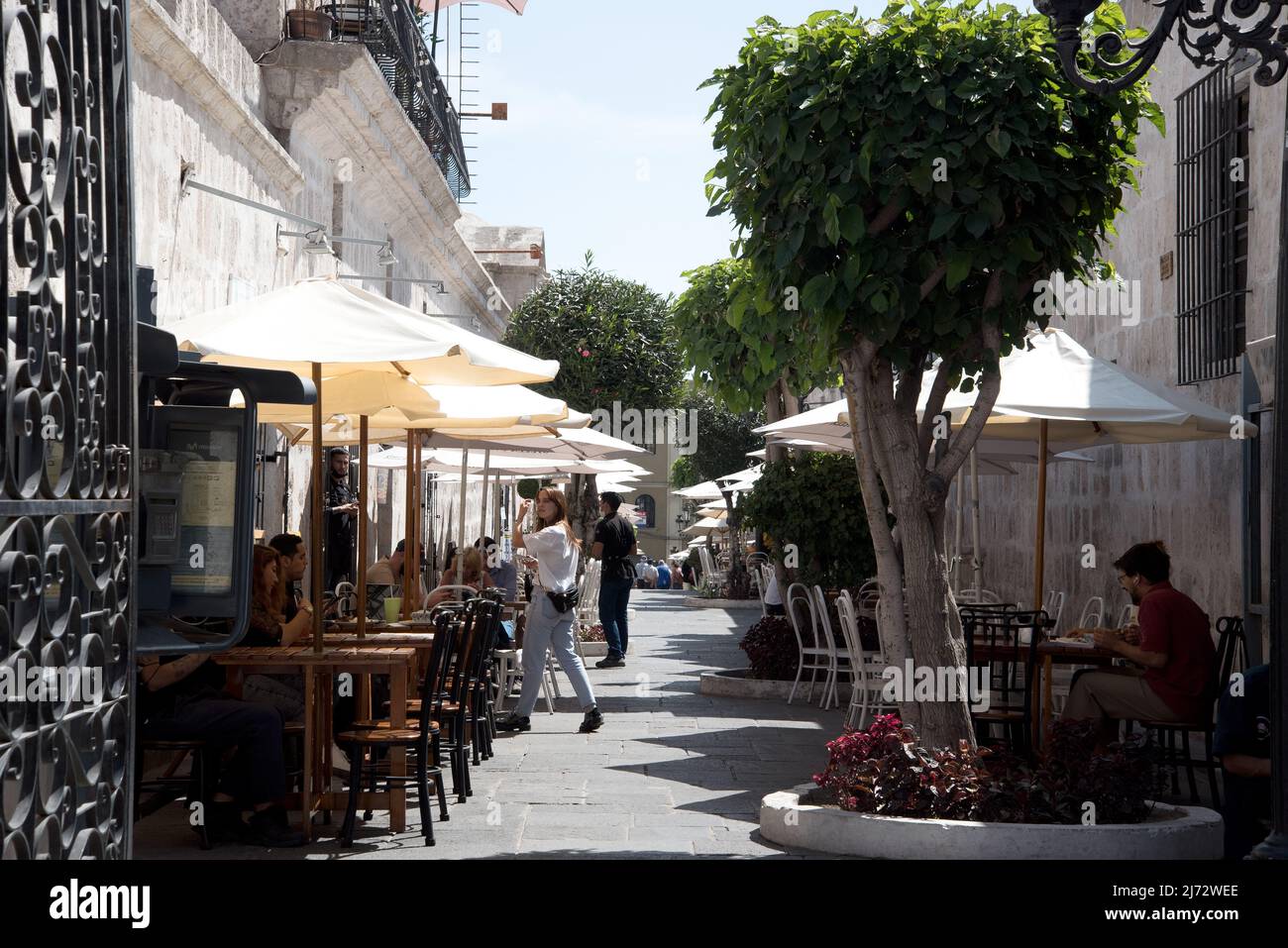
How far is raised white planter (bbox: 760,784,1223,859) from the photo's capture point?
6.43 meters

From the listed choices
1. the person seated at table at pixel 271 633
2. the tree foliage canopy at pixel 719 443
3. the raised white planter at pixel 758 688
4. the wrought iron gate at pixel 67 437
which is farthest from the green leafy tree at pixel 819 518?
the tree foliage canopy at pixel 719 443

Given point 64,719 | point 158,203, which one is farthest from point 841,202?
point 158,203

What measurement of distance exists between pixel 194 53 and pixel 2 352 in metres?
8.22

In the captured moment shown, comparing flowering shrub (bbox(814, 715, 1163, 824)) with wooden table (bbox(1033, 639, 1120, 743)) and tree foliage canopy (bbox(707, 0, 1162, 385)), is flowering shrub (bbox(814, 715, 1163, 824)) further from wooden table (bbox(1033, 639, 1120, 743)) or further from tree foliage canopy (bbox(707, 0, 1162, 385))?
tree foliage canopy (bbox(707, 0, 1162, 385))

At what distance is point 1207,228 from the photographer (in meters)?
11.3

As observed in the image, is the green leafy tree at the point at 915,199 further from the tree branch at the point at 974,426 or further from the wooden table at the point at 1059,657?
the wooden table at the point at 1059,657

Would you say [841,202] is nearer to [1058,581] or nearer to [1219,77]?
[1219,77]

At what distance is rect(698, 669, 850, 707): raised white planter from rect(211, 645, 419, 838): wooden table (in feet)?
21.6

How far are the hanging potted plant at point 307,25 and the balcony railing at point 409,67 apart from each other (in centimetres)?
13

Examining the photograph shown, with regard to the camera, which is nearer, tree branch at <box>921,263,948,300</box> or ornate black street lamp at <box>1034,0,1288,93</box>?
ornate black street lamp at <box>1034,0,1288,93</box>

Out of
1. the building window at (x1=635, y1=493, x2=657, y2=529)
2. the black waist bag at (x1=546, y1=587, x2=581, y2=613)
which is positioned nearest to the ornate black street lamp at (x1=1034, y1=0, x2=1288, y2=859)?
the black waist bag at (x1=546, y1=587, x2=581, y2=613)

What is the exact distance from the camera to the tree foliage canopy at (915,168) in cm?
676

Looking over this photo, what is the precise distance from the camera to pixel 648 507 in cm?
8469
